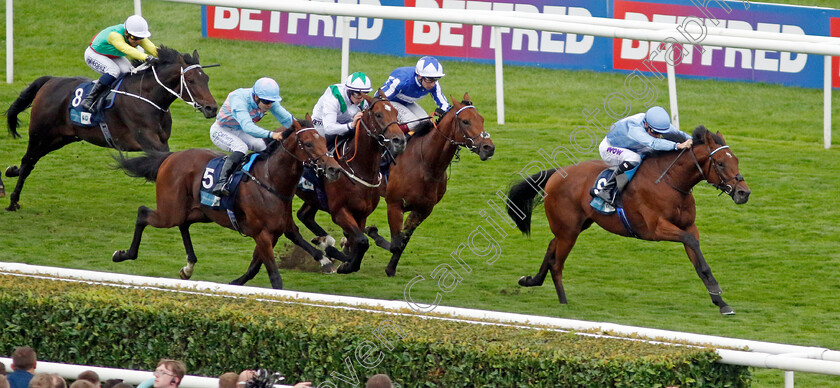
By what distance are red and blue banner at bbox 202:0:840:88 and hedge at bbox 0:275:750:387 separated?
8889 millimetres

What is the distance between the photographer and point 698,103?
14.9m

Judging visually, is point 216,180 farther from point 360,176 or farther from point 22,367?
point 22,367

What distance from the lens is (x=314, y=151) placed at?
7324 mm

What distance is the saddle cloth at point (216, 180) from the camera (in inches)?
303

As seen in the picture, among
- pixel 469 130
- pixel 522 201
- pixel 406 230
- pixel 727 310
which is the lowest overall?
pixel 727 310

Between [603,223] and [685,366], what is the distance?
344 centimetres

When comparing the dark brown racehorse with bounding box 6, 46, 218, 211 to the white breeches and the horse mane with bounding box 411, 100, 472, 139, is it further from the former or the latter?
the horse mane with bounding box 411, 100, 472, 139

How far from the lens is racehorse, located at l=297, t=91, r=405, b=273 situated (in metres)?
7.96

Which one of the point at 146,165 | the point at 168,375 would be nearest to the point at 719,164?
the point at 146,165

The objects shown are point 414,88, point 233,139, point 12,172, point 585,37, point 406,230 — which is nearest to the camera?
point 233,139

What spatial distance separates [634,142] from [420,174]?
1.57 meters

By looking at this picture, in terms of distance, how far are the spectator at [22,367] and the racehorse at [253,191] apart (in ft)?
9.32

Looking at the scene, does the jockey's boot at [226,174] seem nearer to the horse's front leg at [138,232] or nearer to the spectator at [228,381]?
the horse's front leg at [138,232]

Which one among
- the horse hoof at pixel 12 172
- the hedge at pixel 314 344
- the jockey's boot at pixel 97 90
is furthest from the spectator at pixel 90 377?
the horse hoof at pixel 12 172
